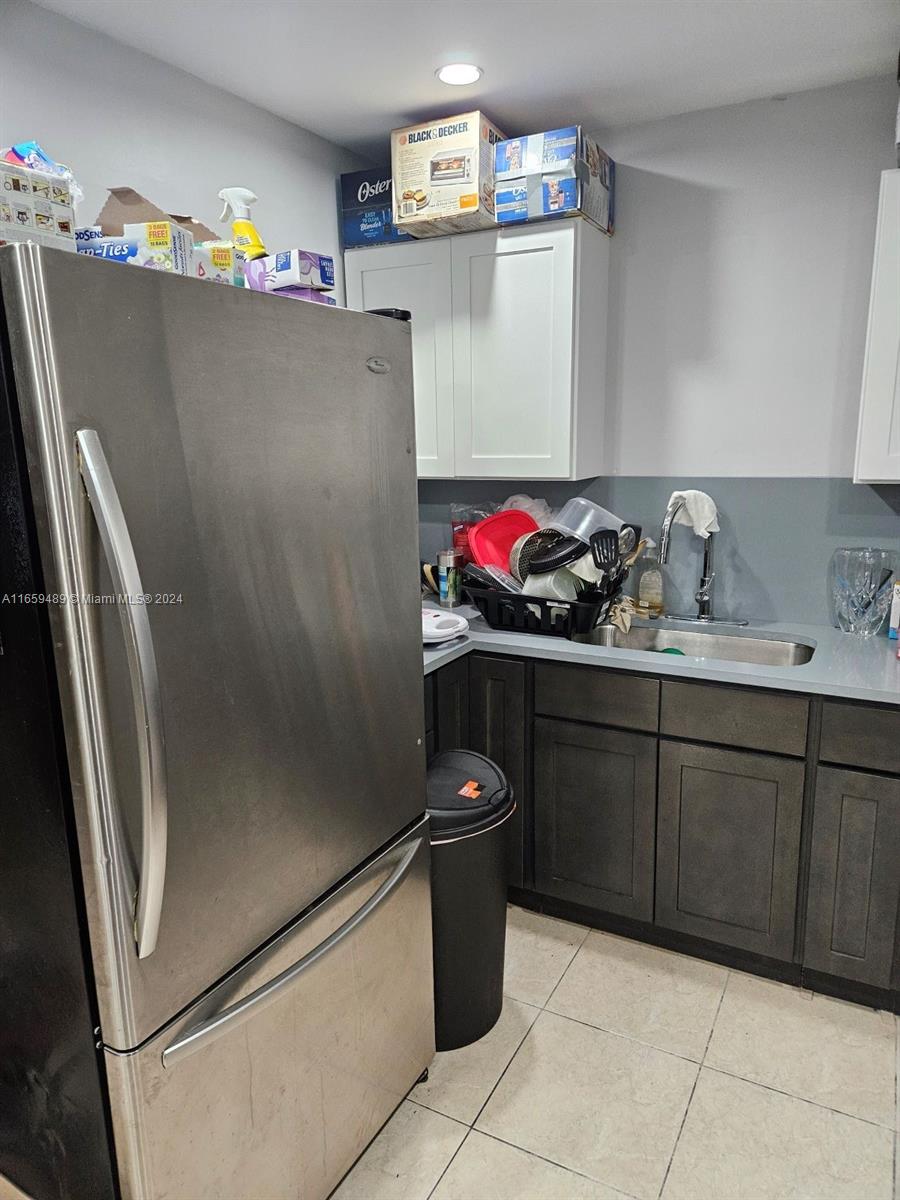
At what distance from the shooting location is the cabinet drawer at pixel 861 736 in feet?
6.18

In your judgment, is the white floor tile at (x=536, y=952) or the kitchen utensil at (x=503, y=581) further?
the kitchen utensil at (x=503, y=581)

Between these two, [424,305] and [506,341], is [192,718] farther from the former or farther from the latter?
[424,305]

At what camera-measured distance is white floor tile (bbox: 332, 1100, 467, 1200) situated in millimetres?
1600

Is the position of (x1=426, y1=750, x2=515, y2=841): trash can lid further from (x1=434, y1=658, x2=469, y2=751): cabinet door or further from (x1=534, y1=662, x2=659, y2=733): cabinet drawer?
(x1=534, y1=662, x2=659, y2=733): cabinet drawer

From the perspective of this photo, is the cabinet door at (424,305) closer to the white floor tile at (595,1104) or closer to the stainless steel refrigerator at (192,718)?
the stainless steel refrigerator at (192,718)

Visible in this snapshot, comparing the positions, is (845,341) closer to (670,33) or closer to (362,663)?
(670,33)

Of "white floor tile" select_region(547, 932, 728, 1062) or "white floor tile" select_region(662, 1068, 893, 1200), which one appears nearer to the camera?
"white floor tile" select_region(662, 1068, 893, 1200)

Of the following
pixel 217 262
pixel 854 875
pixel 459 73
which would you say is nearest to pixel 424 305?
pixel 459 73

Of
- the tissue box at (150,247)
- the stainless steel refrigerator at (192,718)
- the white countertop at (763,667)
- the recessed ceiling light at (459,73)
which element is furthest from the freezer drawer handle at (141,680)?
the recessed ceiling light at (459,73)

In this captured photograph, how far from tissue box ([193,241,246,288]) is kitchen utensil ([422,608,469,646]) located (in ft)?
3.44

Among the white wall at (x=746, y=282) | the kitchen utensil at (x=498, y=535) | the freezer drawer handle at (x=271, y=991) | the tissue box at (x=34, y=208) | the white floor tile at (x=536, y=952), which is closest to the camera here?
the tissue box at (x=34, y=208)

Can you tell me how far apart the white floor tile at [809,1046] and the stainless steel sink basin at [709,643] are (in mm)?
906

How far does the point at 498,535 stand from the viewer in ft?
8.89

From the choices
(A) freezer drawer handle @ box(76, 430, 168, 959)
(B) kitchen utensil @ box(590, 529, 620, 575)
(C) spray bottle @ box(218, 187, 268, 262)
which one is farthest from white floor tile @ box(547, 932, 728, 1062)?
(C) spray bottle @ box(218, 187, 268, 262)
